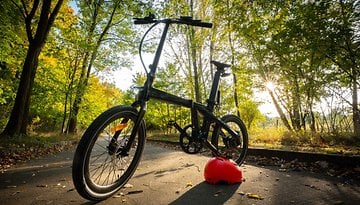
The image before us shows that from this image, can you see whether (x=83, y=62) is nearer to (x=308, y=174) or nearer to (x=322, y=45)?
(x=322, y=45)

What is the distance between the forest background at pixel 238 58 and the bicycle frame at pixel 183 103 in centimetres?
193

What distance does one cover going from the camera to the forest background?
20.4 feet

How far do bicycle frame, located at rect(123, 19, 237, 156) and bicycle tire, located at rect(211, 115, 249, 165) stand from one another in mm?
108

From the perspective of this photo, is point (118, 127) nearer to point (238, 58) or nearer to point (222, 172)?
point (222, 172)

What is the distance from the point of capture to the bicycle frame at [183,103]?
3.08 meters

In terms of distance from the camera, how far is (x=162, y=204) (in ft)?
8.77

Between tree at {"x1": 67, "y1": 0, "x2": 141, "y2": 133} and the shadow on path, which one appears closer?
the shadow on path

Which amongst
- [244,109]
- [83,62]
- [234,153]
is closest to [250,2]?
[234,153]

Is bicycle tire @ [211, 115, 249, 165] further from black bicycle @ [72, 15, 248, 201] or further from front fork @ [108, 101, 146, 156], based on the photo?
front fork @ [108, 101, 146, 156]

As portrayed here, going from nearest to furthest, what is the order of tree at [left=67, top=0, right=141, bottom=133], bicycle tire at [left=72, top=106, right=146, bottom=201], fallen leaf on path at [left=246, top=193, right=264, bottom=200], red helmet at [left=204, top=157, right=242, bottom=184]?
bicycle tire at [left=72, top=106, right=146, bottom=201], fallen leaf on path at [left=246, top=193, right=264, bottom=200], red helmet at [left=204, top=157, right=242, bottom=184], tree at [left=67, top=0, right=141, bottom=133]

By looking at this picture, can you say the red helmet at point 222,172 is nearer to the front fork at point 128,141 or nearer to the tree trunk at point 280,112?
the front fork at point 128,141

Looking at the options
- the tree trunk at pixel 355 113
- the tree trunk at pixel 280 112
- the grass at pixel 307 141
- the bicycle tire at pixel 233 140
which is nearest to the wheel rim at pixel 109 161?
the bicycle tire at pixel 233 140

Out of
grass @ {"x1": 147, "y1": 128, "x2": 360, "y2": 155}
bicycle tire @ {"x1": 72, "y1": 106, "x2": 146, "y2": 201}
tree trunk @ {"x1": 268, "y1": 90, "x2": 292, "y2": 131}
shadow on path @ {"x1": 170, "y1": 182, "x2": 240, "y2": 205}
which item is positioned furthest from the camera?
tree trunk @ {"x1": 268, "y1": 90, "x2": 292, "y2": 131}

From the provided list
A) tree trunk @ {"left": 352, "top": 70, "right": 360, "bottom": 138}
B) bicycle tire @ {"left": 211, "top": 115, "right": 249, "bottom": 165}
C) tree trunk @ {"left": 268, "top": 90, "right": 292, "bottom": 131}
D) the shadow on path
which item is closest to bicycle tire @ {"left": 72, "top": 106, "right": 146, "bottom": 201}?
the shadow on path
